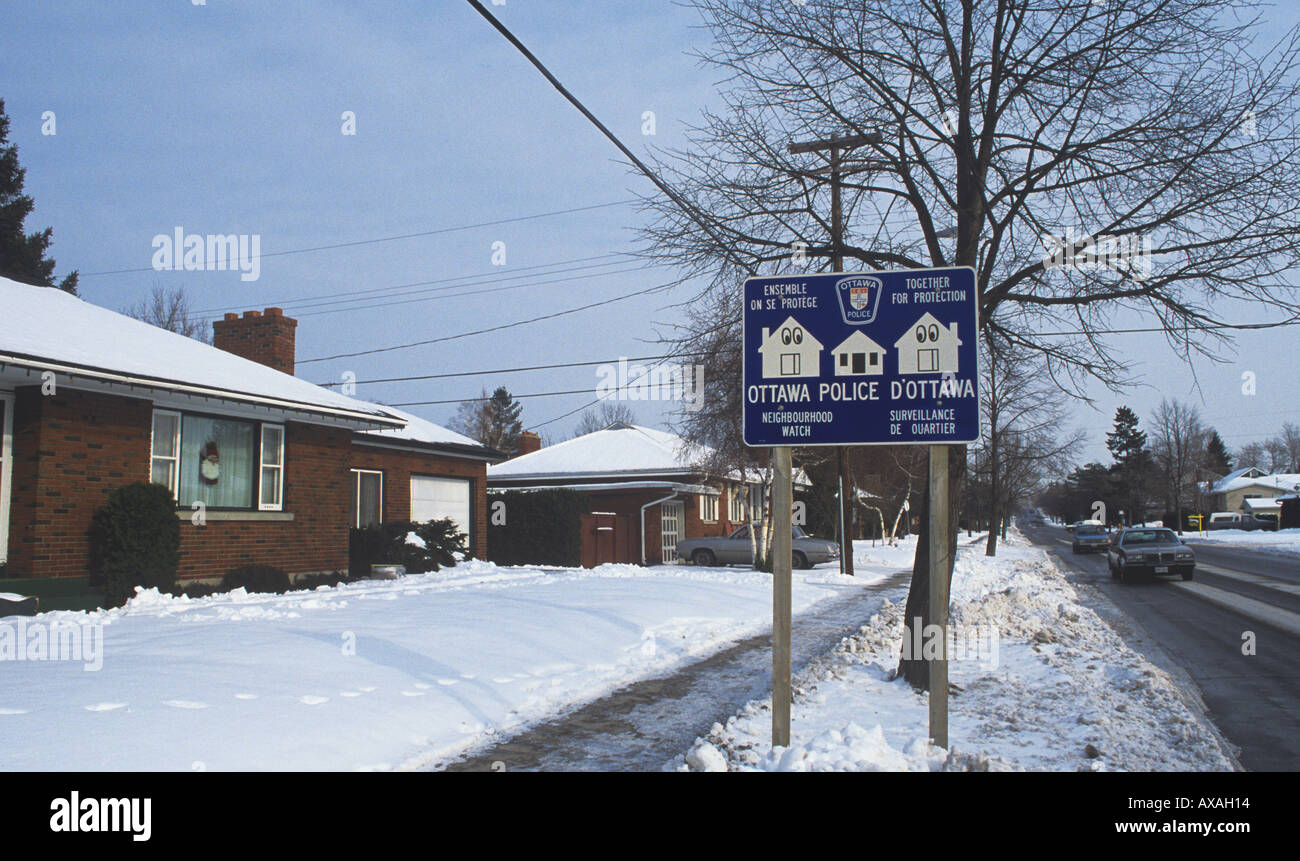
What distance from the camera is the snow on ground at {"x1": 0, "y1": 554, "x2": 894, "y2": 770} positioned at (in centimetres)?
571

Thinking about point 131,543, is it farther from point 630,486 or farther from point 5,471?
point 630,486

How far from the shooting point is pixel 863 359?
6051 millimetres

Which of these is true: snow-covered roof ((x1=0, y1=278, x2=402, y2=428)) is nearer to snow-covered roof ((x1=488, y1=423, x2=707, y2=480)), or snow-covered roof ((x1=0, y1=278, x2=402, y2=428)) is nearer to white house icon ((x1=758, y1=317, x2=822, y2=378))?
white house icon ((x1=758, y1=317, x2=822, y2=378))

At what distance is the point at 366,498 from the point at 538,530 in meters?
7.15

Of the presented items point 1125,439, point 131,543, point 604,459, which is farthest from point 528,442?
point 1125,439

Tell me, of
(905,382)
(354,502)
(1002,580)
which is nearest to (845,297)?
(905,382)

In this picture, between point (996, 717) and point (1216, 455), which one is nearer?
point (996, 717)

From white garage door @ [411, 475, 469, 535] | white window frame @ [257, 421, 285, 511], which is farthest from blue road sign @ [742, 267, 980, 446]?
white garage door @ [411, 475, 469, 535]

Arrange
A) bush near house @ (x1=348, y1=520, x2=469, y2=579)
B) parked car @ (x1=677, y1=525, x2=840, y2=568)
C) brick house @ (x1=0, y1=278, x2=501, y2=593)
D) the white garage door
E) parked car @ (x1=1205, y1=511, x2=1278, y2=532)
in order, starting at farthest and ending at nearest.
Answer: parked car @ (x1=1205, y1=511, x2=1278, y2=532) < parked car @ (x1=677, y1=525, x2=840, y2=568) < the white garage door < bush near house @ (x1=348, y1=520, x2=469, y2=579) < brick house @ (x1=0, y1=278, x2=501, y2=593)

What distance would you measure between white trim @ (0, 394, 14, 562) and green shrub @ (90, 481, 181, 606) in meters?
0.98
